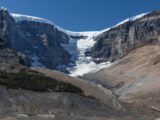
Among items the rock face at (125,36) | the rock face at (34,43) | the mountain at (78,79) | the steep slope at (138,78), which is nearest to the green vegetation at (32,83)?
the mountain at (78,79)

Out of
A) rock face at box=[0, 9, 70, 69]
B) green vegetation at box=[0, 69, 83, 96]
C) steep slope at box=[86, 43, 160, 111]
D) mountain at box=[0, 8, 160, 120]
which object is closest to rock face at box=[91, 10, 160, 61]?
mountain at box=[0, 8, 160, 120]

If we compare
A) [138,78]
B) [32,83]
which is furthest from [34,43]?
[32,83]

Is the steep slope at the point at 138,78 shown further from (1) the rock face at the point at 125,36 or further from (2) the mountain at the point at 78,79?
(1) the rock face at the point at 125,36

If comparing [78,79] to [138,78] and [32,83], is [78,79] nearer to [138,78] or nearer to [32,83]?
[32,83]

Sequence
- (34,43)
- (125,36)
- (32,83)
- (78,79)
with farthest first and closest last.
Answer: (34,43) → (125,36) → (78,79) → (32,83)

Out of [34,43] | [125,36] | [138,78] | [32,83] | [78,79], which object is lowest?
[32,83]

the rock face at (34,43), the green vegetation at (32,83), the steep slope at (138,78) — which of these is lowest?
the green vegetation at (32,83)
